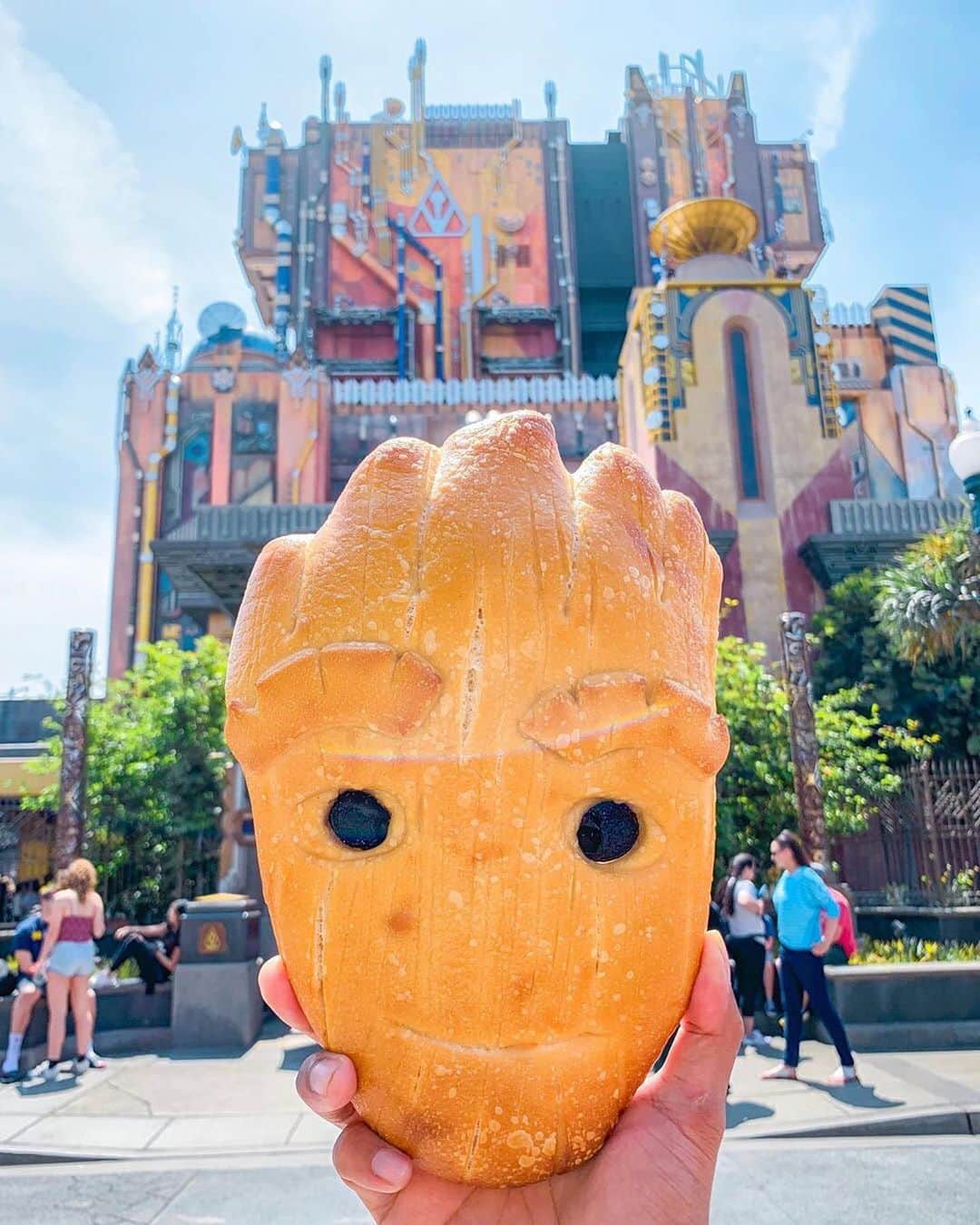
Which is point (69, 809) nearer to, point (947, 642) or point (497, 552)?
point (497, 552)

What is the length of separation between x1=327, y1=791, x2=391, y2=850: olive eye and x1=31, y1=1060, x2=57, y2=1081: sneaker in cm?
763

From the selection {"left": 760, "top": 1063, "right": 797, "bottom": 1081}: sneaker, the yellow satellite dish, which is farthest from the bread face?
the yellow satellite dish

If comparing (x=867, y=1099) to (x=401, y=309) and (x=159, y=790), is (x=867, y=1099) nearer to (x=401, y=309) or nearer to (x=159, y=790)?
(x=159, y=790)

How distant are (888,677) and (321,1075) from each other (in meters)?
17.6

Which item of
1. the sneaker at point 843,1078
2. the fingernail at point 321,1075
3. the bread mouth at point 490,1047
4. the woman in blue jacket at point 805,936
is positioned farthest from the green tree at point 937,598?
the fingernail at point 321,1075

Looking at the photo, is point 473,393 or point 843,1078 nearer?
point 843,1078

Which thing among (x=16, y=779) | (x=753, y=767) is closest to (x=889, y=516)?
(x=753, y=767)

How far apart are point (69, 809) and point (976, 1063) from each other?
9374mm

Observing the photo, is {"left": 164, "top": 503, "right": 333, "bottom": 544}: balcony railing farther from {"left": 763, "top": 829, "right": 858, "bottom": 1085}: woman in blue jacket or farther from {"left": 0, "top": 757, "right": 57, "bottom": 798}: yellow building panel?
{"left": 763, "top": 829, "right": 858, "bottom": 1085}: woman in blue jacket

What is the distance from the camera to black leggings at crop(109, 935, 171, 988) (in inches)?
378

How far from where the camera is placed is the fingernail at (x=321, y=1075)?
1.69 metres

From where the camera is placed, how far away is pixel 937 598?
42.4 feet

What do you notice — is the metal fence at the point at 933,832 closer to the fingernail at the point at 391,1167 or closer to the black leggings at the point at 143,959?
the black leggings at the point at 143,959

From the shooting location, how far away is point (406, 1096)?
1724mm
